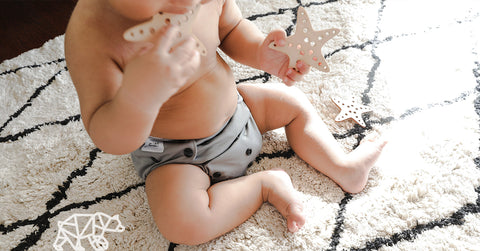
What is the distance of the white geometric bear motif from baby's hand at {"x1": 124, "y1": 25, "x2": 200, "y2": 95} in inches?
13.5

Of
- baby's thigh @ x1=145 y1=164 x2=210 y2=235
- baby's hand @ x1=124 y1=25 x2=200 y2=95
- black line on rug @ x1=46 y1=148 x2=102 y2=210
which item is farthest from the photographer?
black line on rug @ x1=46 y1=148 x2=102 y2=210

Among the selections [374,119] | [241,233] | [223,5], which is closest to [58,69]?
[223,5]

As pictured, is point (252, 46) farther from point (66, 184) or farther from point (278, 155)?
point (66, 184)

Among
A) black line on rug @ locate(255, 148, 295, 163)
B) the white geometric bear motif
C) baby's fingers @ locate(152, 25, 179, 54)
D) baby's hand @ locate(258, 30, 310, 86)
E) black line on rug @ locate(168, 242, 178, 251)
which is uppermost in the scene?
baby's fingers @ locate(152, 25, 179, 54)

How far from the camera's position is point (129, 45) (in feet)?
1.57

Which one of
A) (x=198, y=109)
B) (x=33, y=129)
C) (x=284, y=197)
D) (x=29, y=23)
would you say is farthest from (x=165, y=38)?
(x=29, y=23)

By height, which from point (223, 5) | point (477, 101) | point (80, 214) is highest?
point (223, 5)

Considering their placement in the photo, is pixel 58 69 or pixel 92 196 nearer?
pixel 92 196

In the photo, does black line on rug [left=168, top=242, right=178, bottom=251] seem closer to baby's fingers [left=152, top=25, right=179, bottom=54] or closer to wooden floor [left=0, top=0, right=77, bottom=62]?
baby's fingers [left=152, top=25, right=179, bottom=54]

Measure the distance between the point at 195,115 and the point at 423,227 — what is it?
1.32 ft

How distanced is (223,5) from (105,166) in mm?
386

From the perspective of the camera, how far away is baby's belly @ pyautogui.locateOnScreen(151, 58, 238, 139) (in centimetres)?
58

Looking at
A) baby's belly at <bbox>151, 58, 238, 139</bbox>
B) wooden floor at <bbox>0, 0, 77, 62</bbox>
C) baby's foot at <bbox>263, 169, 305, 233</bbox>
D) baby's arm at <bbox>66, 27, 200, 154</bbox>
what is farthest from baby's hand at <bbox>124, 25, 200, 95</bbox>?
wooden floor at <bbox>0, 0, 77, 62</bbox>

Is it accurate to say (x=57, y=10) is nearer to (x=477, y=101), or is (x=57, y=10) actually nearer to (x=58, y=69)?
(x=58, y=69)
